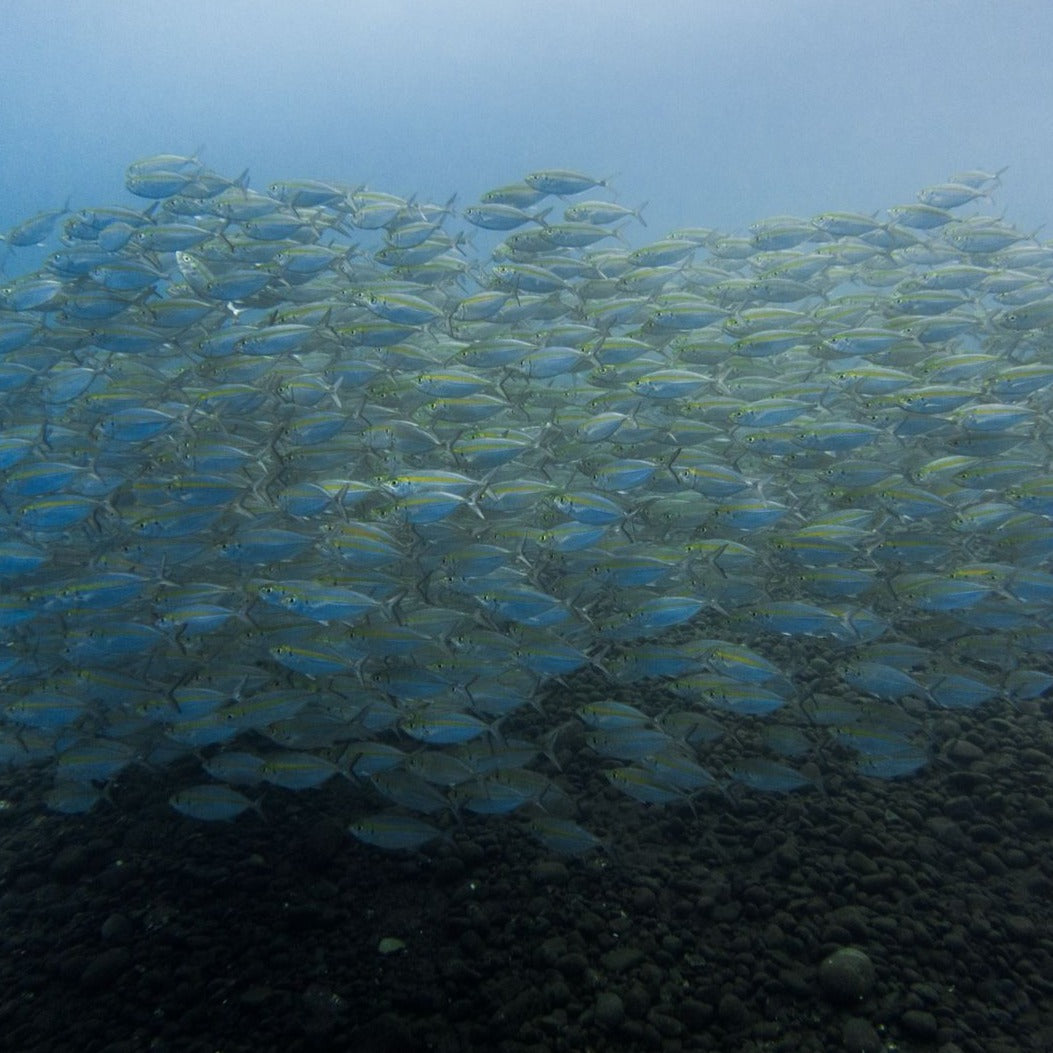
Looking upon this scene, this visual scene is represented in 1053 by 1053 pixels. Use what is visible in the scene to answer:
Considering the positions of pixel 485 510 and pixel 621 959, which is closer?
pixel 621 959

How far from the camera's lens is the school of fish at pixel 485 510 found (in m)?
3.83

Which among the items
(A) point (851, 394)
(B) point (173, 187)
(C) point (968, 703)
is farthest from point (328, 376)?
(C) point (968, 703)

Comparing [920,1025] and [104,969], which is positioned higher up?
[920,1025]

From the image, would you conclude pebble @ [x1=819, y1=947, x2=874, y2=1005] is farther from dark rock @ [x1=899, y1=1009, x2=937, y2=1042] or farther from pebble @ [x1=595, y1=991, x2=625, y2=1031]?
pebble @ [x1=595, y1=991, x2=625, y2=1031]

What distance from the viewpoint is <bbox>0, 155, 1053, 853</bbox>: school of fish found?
12.6 ft

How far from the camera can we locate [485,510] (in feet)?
15.0

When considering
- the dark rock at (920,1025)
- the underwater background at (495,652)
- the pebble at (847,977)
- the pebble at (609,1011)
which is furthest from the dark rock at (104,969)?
the dark rock at (920,1025)

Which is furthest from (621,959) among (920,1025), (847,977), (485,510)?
(485,510)

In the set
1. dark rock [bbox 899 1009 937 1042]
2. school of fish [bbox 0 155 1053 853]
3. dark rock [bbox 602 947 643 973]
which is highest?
school of fish [bbox 0 155 1053 853]

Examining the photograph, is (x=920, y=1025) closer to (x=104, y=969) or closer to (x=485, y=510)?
(x=485, y=510)

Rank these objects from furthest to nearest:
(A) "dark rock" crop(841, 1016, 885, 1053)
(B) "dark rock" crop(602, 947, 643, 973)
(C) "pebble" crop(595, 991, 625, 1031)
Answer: (B) "dark rock" crop(602, 947, 643, 973), (C) "pebble" crop(595, 991, 625, 1031), (A) "dark rock" crop(841, 1016, 885, 1053)

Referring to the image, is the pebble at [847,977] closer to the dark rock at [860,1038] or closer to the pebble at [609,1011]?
the dark rock at [860,1038]

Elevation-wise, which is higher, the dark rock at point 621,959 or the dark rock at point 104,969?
the dark rock at point 621,959

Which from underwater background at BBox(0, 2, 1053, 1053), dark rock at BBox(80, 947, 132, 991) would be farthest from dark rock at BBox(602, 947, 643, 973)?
dark rock at BBox(80, 947, 132, 991)
